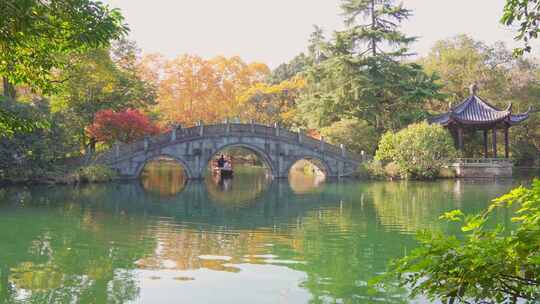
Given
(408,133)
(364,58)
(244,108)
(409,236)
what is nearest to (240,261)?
(409,236)

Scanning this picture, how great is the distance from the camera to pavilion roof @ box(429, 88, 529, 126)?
89.8 ft

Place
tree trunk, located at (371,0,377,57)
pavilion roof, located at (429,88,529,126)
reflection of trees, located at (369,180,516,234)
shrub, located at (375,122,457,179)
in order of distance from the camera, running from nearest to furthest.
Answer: reflection of trees, located at (369,180,516,234) → shrub, located at (375,122,457,179) → pavilion roof, located at (429,88,529,126) → tree trunk, located at (371,0,377,57)

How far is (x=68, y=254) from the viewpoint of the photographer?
9258 millimetres

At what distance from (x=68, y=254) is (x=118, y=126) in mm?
15994

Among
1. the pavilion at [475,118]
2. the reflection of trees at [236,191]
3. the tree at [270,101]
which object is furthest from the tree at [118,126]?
the tree at [270,101]

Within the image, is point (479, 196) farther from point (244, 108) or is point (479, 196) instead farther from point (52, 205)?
point (244, 108)

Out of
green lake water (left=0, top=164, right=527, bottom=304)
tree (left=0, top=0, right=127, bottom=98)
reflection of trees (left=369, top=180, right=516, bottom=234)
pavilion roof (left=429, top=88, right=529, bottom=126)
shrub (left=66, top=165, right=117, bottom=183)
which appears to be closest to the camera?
tree (left=0, top=0, right=127, bottom=98)

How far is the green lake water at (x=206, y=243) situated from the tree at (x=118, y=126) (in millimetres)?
4744

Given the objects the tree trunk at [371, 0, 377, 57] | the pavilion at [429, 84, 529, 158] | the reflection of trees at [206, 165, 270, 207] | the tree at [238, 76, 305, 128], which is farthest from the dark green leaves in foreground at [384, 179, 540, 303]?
the tree at [238, 76, 305, 128]

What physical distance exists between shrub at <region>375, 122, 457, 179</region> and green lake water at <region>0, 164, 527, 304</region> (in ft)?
18.4

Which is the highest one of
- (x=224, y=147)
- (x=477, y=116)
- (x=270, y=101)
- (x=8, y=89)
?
(x=270, y=101)

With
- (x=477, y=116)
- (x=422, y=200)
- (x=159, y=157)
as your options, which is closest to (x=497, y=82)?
(x=477, y=116)

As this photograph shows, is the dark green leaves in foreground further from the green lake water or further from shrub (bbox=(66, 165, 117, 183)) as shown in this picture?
shrub (bbox=(66, 165, 117, 183))

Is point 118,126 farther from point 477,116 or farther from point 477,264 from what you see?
point 477,264
